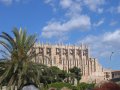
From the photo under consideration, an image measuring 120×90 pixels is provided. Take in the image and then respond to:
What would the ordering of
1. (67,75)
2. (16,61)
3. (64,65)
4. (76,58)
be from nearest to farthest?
(16,61) < (67,75) < (64,65) < (76,58)

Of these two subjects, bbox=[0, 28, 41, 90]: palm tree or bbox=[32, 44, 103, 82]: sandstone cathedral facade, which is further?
bbox=[32, 44, 103, 82]: sandstone cathedral facade

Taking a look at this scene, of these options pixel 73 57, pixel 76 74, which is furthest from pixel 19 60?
pixel 73 57

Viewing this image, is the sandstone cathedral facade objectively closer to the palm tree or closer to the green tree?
the green tree

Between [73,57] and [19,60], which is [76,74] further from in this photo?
[19,60]

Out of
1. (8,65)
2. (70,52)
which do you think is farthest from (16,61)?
(70,52)

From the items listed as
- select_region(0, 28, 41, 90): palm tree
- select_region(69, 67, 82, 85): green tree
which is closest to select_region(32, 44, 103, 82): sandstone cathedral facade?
select_region(69, 67, 82, 85): green tree

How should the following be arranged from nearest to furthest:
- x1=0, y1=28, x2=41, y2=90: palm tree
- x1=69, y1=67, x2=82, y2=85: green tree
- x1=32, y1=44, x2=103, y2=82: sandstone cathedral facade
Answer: x1=0, y1=28, x2=41, y2=90: palm tree → x1=69, y1=67, x2=82, y2=85: green tree → x1=32, y1=44, x2=103, y2=82: sandstone cathedral facade

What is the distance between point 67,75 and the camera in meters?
92.7

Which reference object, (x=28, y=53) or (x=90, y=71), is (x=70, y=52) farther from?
(x=28, y=53)

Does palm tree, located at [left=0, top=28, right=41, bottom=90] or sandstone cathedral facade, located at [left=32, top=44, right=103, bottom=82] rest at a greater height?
sandstone cathedral facade, located at [left=32, top=44, right=103, bottom=82]

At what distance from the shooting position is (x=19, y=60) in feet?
96.0

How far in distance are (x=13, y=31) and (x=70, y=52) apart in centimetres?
11743

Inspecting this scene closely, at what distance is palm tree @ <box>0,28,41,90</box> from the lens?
2916cm

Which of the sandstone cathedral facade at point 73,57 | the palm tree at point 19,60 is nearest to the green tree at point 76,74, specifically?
the sandstone cathedral facade at point 73,57
